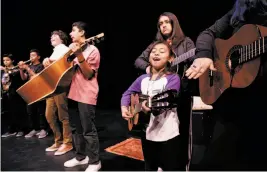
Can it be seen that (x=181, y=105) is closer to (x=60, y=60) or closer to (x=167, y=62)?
(x=167, y=62)

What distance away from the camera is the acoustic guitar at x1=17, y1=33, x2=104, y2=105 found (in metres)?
2.84

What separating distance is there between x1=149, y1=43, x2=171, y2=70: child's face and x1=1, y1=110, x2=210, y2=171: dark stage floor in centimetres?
138

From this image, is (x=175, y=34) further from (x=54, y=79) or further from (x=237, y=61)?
(x=54, y=79)

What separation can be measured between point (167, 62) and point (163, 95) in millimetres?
470

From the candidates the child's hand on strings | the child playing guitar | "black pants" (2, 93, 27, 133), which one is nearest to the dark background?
"black pants" (2, 93, 27, 133)

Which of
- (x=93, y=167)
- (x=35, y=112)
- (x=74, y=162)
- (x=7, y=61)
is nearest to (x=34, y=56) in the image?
(x=7, y=61)

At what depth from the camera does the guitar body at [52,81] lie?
2852 millimetres

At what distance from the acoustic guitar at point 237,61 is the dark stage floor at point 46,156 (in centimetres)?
153

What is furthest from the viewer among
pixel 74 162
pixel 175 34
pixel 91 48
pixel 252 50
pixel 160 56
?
pixel 74 162

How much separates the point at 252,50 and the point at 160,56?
937 mm

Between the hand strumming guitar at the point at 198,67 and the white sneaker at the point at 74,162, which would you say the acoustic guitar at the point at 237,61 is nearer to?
the hand strumming guitar at the point at 198,67

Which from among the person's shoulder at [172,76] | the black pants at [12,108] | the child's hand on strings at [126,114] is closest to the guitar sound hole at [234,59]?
the person's shoulder at [172,76]

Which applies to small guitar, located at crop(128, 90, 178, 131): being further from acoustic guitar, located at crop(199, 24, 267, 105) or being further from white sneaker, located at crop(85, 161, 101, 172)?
white sneaker, located at crop(85, 161, 101, 172)

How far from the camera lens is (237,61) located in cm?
142
